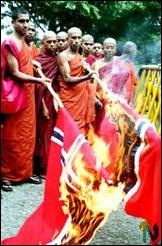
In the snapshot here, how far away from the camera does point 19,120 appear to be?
5348mm

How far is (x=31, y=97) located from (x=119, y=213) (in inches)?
57.0

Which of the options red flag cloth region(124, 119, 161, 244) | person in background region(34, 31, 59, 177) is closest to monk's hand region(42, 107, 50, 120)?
person in background region(34, 31, 59, 177)

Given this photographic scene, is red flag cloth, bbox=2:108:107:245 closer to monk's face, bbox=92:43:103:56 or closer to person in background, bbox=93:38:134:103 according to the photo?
person in background, bbox=93:38:134:103

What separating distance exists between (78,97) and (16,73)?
49.9 inches

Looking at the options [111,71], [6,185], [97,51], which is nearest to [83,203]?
[6,185]

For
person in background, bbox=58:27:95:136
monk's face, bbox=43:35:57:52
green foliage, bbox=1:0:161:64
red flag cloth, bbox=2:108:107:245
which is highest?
green foliage, bbox=1:0:161:64

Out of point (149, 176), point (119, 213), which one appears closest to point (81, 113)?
point (119, 213)

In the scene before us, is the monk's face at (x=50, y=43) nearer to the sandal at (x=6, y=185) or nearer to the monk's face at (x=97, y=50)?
the sandal at (x=6, y=185)

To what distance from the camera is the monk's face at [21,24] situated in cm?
514

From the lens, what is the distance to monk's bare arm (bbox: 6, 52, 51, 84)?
502cm

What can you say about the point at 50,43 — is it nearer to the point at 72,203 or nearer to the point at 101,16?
the point at 72,203

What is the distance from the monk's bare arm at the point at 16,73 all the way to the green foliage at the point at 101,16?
517 cm

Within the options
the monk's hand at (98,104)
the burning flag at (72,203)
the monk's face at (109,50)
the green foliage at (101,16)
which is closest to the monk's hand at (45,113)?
the monk's hand at (98,104)

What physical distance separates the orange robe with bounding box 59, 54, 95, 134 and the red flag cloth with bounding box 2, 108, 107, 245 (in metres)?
2.24
